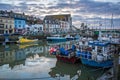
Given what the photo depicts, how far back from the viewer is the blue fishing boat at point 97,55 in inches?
723

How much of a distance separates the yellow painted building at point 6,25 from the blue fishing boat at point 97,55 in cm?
4440

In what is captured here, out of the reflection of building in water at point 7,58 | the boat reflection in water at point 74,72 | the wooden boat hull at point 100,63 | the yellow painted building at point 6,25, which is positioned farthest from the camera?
the yellow painted building at point 6,25

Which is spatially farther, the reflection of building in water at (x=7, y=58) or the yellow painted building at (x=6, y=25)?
the yellow painted building at (x=6, y=25)

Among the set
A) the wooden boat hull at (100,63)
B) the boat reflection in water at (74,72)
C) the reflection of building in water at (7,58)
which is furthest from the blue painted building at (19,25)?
the wooden boat hull at (100,63)

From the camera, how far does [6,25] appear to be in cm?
6144

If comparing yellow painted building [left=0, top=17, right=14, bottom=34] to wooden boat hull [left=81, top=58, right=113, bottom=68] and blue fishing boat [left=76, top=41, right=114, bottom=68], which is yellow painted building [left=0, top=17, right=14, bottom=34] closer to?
blue fishing boat [left=76, top=41, right=114, bottom=68]

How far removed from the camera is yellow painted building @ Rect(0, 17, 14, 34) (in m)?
60.2

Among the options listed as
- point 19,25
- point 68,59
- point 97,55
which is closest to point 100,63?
point 97,55

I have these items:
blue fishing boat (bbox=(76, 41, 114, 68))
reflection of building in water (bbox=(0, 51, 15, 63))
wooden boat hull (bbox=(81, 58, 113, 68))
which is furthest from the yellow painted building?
wooden boat hull (bbox=(81, 58, 113, 68))

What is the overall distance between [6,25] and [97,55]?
47.4 m

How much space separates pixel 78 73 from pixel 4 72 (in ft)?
22.1

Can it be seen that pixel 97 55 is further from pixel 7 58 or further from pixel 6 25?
pixel 6 25

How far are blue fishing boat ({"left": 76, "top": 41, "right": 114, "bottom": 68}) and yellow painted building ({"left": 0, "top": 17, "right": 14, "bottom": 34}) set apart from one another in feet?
146

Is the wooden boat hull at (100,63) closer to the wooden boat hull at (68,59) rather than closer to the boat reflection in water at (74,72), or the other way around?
the boat reflection in water at (74,72)
